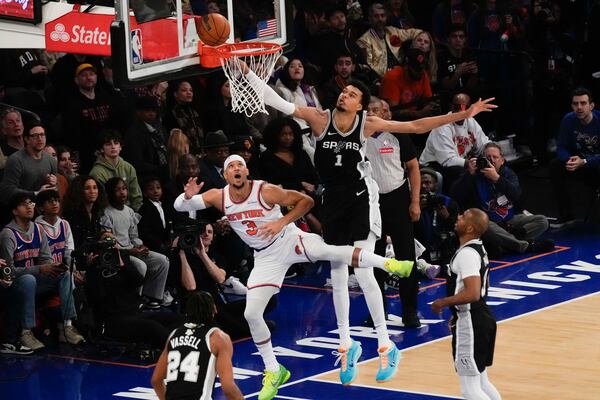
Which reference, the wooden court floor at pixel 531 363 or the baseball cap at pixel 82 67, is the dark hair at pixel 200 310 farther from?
the baseball cap at pixel 82 67

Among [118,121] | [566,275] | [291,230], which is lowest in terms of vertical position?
[566,275]

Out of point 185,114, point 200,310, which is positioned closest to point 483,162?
point 185,114

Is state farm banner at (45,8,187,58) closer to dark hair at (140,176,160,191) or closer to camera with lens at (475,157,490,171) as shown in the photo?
dark hair at (140,176,160,191)

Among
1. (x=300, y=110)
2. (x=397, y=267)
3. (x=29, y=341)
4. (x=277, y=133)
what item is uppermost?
(x=300, y=110)

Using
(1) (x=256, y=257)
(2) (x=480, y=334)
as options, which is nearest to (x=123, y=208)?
(1) (x=256, y=257)

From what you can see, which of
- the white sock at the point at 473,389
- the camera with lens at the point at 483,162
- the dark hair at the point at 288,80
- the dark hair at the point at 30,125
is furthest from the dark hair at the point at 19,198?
the camera with lens at the point at 483,162

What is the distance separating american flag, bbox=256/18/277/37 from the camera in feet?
44.7

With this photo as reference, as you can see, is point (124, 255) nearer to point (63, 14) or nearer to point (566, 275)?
point (63, 14)

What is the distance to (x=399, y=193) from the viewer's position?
14.1m

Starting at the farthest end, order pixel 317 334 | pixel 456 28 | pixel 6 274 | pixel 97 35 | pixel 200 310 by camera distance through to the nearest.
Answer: pixel 456 28
pixel 317 334
pixel 6 274
pixel 97 35
pixel 200 310

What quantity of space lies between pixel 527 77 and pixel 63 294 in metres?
9.64

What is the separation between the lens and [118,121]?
1623 centimetres

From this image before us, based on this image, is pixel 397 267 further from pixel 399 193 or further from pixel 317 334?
pixel 317 334

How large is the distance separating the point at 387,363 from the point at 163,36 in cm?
351
